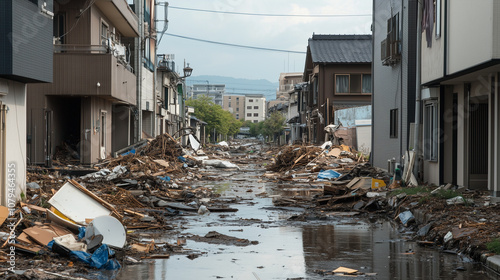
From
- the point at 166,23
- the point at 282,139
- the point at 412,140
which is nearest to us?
the point at 412,140

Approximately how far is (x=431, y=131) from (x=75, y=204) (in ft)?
41.0

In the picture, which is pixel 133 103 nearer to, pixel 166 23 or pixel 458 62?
pixel 166 23

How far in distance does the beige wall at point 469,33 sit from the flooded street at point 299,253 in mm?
4355

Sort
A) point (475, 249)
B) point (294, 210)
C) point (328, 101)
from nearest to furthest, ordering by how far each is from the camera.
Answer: point (475, 249) → point (294, 210) → point (328, 101)

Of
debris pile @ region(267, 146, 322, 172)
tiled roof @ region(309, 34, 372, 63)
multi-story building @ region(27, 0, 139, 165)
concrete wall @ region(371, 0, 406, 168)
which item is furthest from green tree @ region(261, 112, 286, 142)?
multi-story building @ region(27, 0, 139, 165)

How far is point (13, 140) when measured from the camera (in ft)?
42.8

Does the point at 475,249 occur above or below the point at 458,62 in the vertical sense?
below

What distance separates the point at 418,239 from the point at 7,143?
28.5ft

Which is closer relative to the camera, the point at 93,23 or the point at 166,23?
the point at 93,23

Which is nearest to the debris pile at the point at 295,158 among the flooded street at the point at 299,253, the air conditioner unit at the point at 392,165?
the air conditioner unit at the point at 392,165

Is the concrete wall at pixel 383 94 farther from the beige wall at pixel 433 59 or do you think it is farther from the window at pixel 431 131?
the beige wall at pixel 433 59

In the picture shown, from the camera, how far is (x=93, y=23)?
982 inches

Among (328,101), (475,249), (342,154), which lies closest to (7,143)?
(475,249)

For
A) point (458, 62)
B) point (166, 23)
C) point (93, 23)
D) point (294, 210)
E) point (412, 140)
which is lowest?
point (294, 210)
